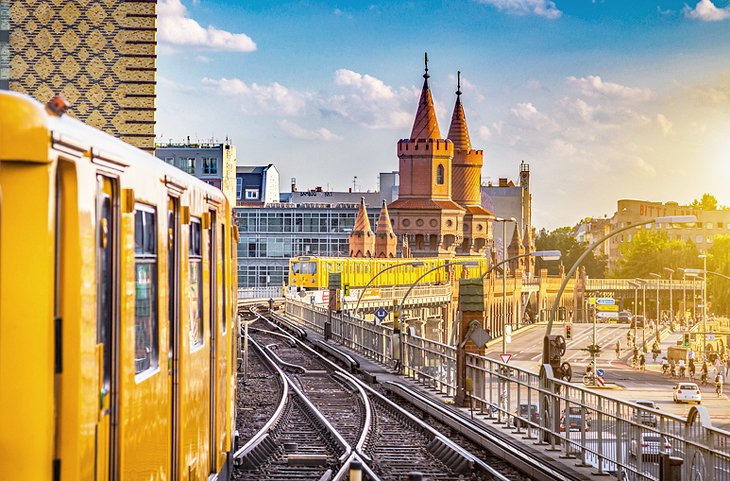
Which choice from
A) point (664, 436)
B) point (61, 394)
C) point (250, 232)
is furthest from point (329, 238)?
point (61, 394)

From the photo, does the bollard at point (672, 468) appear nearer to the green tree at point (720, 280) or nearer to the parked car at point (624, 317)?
the green tree at point (720, 280)

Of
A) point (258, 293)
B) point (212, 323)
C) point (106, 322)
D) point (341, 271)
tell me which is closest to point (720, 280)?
point (341, 271)

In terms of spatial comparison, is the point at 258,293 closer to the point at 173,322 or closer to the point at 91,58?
the point at 91,58

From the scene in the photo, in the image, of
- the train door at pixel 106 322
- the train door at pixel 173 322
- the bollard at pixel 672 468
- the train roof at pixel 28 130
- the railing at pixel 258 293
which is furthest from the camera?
the railing at pixel 258 293

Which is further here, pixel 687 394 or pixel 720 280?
pixel 720 280

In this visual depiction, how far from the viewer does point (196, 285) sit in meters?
8.90

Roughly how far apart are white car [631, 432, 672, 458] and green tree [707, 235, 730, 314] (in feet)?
296

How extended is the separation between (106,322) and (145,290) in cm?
97

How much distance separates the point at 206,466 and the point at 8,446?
16.8ft

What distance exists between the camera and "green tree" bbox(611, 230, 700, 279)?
567 feet

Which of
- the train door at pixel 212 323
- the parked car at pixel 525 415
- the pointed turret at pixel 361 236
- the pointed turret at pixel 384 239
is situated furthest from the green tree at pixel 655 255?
the train door at pixel 212 323

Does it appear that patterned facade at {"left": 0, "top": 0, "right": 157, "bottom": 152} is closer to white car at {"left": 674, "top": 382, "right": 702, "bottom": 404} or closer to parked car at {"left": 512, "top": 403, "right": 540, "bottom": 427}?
parked car at {"left": 512, "top": 403, "right": 540, "bottom": 427}

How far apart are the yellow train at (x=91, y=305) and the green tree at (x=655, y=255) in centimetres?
16543

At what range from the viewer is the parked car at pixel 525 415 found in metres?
17.5
